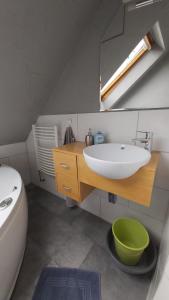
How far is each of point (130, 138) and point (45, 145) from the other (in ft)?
3.78

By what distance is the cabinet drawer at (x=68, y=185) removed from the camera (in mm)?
1115

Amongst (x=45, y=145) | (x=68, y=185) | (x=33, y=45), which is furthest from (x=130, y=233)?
(x=33, y=45)

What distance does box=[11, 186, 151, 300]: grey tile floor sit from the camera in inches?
37.7

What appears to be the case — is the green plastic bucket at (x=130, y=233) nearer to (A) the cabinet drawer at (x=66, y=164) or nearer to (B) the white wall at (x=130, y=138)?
(B) the white wall at (x=130, y=138)

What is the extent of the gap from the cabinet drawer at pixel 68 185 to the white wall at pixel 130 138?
0.41 meters

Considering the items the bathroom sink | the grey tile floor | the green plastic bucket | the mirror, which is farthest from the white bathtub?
the mirror

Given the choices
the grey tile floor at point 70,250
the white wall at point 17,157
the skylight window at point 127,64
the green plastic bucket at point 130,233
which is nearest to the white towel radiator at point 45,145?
the white wall at point 17,157

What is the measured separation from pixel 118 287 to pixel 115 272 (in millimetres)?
96

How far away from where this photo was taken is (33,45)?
1.08m

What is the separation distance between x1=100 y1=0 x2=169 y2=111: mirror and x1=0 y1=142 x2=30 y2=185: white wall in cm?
157

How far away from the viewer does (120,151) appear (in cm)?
103

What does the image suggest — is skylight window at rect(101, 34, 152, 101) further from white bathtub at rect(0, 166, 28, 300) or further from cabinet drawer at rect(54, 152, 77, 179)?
white bathtub at rect(0, 166, 28, 300)

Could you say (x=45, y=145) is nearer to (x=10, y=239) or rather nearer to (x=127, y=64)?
(x=10, y=239)

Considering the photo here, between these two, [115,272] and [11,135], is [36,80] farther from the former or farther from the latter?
[115,272]
